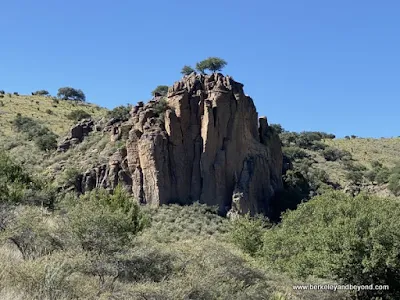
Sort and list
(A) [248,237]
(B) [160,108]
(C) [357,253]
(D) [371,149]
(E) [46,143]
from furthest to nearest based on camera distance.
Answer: (D) [371,149]
(E) [46,143]
(B) [160,108]
(A) [248,237]
(C) [357,253]

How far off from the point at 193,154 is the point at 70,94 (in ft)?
229

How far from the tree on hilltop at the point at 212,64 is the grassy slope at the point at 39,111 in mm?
16186

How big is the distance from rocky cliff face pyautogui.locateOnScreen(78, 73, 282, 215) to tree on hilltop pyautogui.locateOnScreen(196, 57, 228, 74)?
12.4 m

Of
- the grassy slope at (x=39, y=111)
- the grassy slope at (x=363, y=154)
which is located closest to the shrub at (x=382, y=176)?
the grassy slope at (x=363, y=154)

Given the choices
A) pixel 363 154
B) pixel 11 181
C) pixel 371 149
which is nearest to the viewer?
pixel 11 181

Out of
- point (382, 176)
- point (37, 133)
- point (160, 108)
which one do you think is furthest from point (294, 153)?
point (37, 133)

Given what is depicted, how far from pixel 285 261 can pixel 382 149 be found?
75.4 metres

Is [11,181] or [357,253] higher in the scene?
[11,181]

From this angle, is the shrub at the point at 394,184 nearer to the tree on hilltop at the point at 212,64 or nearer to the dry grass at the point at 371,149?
the dry grass at the point at 371,149

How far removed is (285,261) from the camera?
21031mm

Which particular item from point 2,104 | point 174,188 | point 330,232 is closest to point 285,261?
point 330,232

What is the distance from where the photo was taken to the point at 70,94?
10694cm

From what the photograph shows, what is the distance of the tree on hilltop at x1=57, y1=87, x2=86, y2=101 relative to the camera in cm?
10607

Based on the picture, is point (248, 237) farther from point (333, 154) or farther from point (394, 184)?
point (333, 154)
